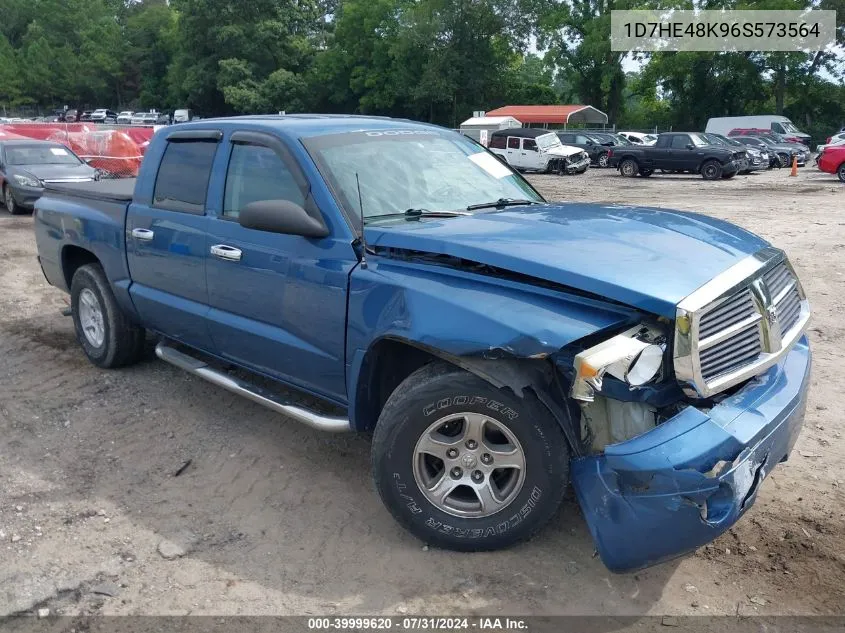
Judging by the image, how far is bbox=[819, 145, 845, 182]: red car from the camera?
74.6 feet

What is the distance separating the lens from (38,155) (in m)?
15.2

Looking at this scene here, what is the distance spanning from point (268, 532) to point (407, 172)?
2.00m

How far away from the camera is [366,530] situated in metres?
3.60

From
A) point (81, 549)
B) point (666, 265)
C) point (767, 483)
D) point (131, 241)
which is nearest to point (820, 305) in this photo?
point (767, 483)

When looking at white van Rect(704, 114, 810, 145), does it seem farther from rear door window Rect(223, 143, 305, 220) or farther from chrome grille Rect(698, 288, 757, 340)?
chrome grille Rect(698, 288, 757, 340)

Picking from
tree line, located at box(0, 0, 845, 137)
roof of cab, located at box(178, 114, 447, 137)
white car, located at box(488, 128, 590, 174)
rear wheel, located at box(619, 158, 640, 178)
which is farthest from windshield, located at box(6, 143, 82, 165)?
tree line, located at box(0, 0, 845, 137)

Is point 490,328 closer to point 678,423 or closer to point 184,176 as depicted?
point 678,423

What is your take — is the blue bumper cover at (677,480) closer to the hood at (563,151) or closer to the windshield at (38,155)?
the windshield at (38,155)

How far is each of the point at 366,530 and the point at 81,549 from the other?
1.29m

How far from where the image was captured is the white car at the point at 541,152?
2922 cm

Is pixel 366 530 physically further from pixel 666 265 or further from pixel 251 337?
pixel 666 265

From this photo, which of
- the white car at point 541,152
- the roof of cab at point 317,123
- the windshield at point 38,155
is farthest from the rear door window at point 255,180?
the white car at point 541,152

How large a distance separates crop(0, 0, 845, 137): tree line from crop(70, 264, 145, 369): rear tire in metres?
52.0

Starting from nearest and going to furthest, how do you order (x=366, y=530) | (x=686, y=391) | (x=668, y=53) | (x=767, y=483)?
(x=686, y=391), (x=366, y=530), (x=767, y=483), (x=668, y=53)
